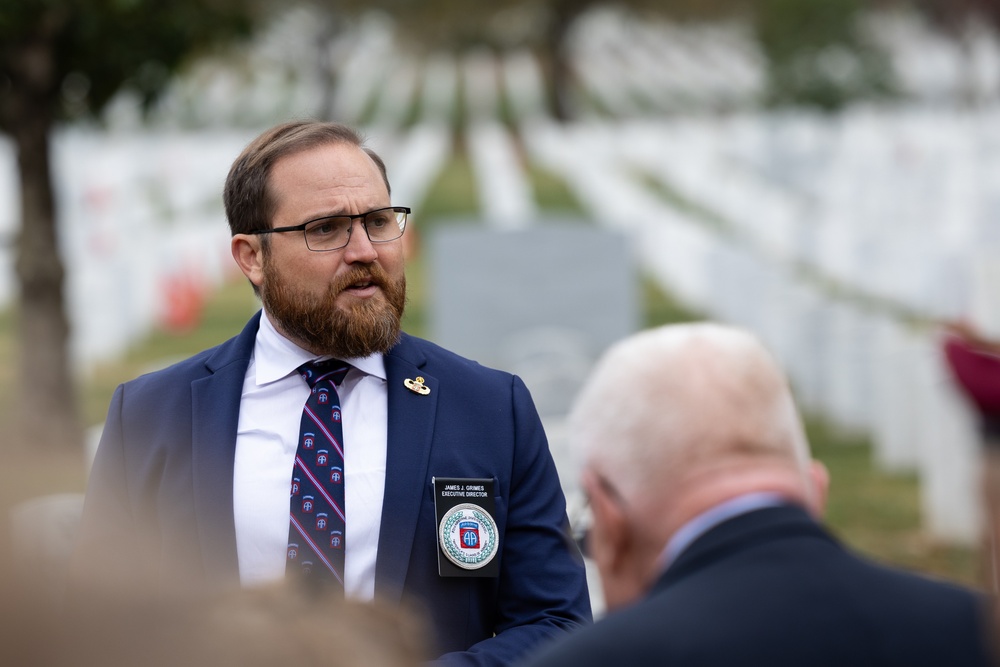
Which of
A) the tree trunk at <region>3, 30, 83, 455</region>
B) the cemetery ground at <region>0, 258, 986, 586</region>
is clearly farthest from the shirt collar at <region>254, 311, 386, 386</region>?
the tree trunk at <region>3, 30, 83, 455</region>

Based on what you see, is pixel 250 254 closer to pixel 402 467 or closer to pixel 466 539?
pixel 402 467

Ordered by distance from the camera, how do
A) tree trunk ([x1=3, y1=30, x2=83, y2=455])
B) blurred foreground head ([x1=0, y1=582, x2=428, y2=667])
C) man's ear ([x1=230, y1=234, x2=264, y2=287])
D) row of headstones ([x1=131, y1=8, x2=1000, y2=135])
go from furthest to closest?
row of headstones ([x1=131, y1=8, x2=1000, y2=135]), tree trunk ([x1=3, y1=30, x2=83, y2=455]), man's ear ([x1=230, y1=234, x2=264, y2=287]), blurred foreground head ([x1=0, y1=582, x2=428, y2=667])

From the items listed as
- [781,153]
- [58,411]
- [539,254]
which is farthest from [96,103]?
[781,153]

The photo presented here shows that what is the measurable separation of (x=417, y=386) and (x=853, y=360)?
8.79 metres

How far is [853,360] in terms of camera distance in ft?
36.6

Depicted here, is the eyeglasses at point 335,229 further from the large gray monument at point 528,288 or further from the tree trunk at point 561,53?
the tree trunk at point 561,53

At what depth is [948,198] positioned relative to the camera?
20.0 meters

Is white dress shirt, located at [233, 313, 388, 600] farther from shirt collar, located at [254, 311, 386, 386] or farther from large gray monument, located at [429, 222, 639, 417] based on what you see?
large gray monument, located at [429, 222, 639, 417]

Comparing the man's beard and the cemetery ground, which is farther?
the cemetery ground

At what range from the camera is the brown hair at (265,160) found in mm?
2887

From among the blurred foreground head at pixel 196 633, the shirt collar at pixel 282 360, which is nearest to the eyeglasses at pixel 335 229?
the shirt collar at pixel 282 360

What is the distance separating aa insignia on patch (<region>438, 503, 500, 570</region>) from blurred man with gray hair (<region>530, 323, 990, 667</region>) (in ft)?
2.55

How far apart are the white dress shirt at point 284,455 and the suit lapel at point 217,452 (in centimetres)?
3

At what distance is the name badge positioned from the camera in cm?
269
